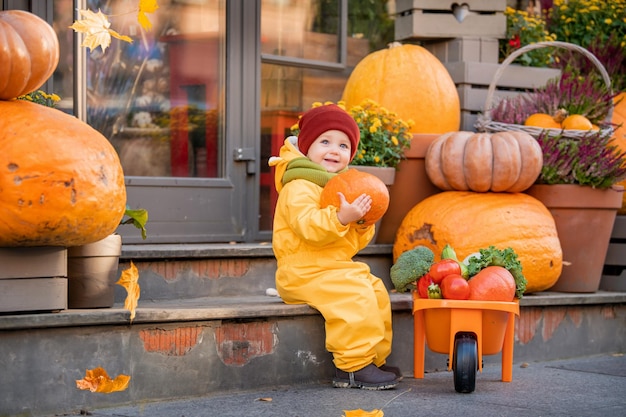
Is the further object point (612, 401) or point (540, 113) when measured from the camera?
point (540, 113)

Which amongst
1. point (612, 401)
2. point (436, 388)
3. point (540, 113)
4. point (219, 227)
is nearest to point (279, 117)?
point (219, 227)

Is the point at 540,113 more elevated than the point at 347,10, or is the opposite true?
the point at 347,10

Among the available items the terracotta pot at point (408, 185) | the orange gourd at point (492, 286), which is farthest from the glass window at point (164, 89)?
the orange gourd at point (492, 286)

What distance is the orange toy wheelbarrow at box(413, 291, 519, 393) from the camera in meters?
3.78

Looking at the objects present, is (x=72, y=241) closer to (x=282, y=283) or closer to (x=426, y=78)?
(x=282, y=283)

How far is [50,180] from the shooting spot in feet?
11.0

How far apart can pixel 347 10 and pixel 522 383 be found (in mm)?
2987

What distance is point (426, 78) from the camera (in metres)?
5.58

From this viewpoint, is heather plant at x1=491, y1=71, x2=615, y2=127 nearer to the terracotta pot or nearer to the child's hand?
the terracotta pot

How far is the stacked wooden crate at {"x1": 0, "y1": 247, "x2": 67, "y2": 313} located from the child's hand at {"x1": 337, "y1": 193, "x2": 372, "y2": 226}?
1.09 m

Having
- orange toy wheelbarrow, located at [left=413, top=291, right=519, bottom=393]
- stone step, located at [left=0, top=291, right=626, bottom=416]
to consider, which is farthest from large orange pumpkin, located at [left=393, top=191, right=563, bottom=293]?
orange toy wheelbarrow, located at [left=413, top=291, right=519, bottom=393]

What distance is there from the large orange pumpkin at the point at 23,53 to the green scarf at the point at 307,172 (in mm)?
1096

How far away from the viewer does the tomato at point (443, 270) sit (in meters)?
3.89

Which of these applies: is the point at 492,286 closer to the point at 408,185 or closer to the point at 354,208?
the point at 354,208
